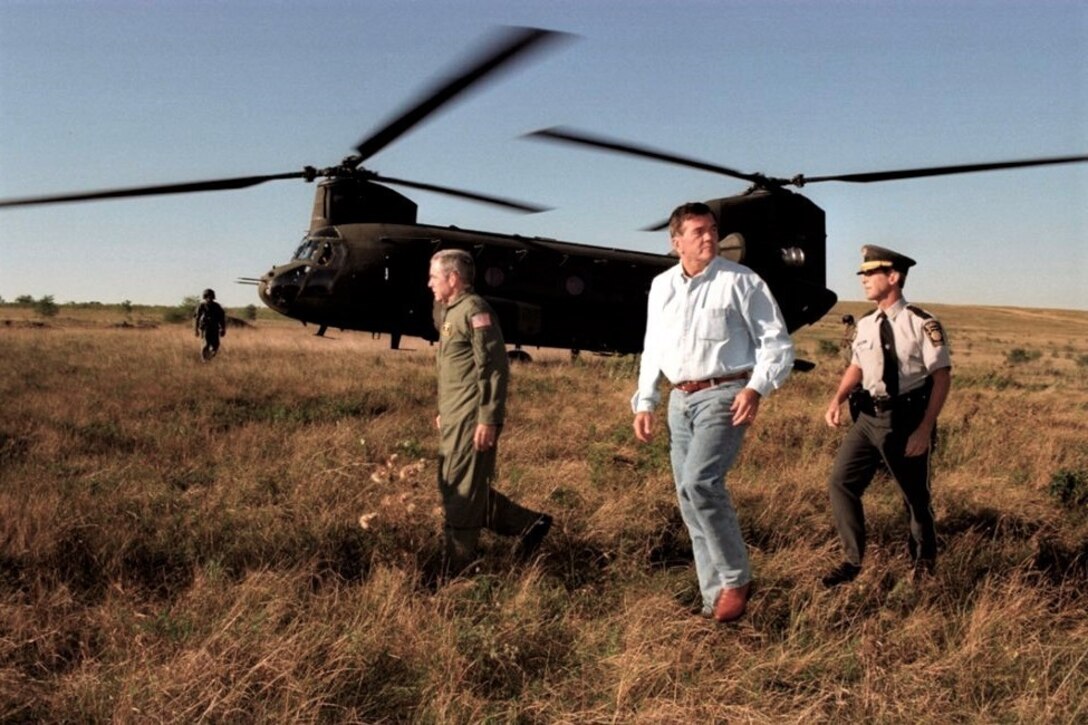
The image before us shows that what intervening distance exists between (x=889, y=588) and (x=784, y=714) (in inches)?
66.5

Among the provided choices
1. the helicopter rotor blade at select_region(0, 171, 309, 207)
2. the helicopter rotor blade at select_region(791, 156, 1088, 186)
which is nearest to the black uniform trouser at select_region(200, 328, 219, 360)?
the helicopter rotor blade at select_region(0, 171, 309, 207)

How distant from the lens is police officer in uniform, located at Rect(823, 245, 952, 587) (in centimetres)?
394

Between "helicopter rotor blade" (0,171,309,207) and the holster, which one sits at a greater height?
"helicopter rotor blade" (0,171,309,207)

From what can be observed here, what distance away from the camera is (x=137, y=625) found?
9.80 feet

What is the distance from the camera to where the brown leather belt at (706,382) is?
131 inches

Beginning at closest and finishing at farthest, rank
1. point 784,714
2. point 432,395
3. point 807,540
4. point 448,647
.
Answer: point 784,714, point 448,647, point 807,540, point 432,395

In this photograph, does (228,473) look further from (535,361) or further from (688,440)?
(535,361)

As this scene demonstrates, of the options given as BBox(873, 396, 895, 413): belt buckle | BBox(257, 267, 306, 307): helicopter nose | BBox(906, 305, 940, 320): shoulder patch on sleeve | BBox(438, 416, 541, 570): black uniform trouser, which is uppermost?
BBox(257, 267, 306, 307): helicopter nose

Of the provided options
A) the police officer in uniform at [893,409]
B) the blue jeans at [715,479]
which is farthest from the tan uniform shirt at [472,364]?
the police officer in uniform at [893,409]

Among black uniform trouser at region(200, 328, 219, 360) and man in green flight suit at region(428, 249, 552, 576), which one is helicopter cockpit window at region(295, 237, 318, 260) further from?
man in green flight suit at region(428, 249, 552, 576)

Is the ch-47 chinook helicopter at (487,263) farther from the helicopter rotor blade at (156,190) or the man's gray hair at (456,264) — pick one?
the man's gray hair at (456,264)

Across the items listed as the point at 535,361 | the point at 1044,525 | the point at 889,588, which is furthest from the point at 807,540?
the point at 535,361

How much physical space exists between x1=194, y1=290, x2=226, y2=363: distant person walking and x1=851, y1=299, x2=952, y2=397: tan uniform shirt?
13906mm

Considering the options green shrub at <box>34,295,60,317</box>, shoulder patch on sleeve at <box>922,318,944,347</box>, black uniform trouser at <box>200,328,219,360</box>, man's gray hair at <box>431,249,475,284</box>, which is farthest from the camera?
green shrub at <box>34,295,60,317</box>
